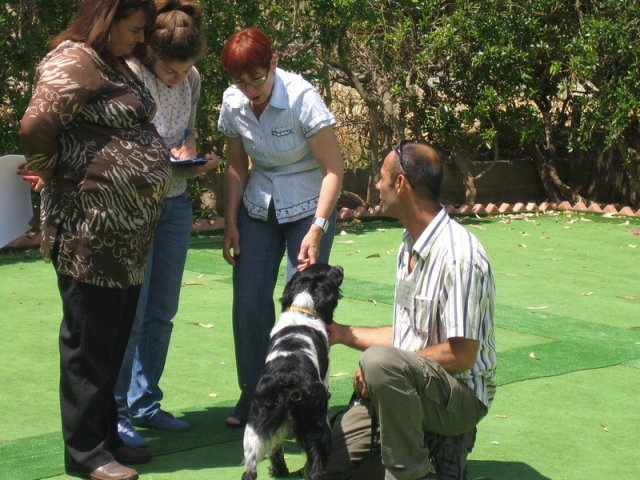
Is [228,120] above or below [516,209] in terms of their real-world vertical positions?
above

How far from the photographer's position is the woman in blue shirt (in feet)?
15.1

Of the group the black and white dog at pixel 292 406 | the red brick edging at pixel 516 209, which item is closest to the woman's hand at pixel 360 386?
the black and white dog at pixel 292 406

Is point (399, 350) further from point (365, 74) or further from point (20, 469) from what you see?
point (365, 74)

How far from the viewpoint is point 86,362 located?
158 inches

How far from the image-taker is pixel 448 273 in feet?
12.3

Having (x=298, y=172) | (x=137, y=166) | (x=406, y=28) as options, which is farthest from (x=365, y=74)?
(x=137, y=166)

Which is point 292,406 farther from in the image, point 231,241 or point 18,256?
point 18,256

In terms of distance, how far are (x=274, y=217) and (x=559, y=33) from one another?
8794 millimetres

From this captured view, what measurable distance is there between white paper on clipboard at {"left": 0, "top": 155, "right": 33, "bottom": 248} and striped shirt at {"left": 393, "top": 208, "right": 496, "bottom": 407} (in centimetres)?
156

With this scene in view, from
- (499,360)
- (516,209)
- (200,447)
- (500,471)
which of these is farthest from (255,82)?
(516,209)

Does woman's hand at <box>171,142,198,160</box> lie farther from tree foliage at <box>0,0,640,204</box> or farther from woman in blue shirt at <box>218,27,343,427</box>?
tree foliage at <box>0,0,640,204</box>

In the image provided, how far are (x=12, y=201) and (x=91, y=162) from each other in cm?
54

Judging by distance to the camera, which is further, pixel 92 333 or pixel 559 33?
pixel 559 33

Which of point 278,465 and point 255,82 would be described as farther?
point 255,82
